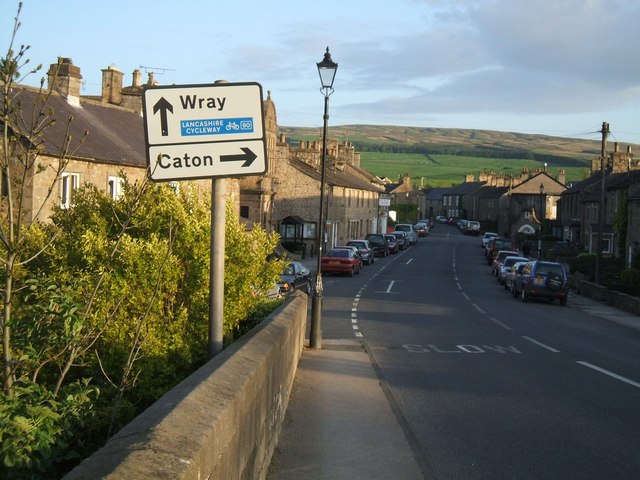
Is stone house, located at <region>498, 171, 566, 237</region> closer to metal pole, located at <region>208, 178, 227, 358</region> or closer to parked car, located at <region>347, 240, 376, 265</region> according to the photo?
parked car, located at <region>347, 240, 376, 265</region>

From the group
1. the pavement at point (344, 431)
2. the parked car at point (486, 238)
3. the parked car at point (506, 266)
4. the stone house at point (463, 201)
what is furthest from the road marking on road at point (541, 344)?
the stone house at point (463, 201)

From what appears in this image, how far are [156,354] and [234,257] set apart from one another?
1643 mm

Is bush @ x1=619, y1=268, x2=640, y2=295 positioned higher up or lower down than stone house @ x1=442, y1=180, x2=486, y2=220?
lower down

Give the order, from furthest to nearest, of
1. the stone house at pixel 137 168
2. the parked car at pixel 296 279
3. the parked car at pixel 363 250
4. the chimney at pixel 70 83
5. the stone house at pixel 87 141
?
the parked car at pixel 363 250
the chimney at pixel 70 83
the parked car at pixel 296 279
the stone house at pixel 87 141
the stone house at pixel 137 168

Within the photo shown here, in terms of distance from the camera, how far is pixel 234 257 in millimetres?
8578

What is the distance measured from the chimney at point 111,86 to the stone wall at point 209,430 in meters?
34.5

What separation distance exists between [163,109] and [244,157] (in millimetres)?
802

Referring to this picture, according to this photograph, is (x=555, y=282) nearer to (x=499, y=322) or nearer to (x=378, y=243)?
(x=499, y=322)

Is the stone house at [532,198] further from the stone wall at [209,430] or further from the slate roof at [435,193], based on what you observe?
the stone wall at [209,430]

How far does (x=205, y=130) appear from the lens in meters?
6.70

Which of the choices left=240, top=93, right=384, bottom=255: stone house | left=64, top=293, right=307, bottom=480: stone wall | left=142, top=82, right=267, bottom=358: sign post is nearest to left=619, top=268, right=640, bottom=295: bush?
left=240, top=93, right=384, bottom=255: stone house

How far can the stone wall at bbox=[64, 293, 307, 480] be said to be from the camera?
11.0 feet

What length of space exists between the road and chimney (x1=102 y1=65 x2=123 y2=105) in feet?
53.4

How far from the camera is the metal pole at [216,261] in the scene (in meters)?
6.77
